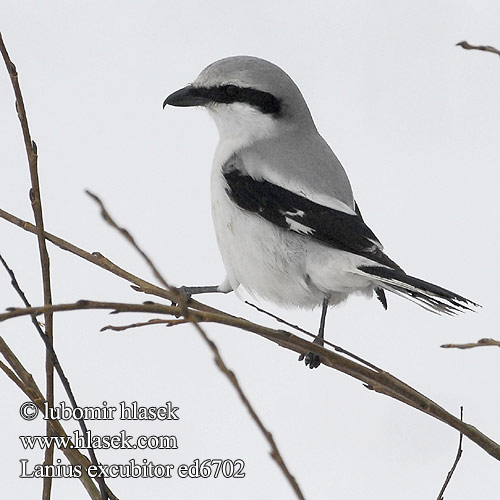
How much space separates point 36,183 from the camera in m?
0.95

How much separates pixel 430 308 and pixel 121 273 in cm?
48

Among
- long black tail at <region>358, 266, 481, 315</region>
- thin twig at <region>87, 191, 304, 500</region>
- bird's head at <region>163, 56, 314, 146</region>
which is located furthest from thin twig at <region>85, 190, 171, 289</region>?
bird's head at <region>163, 56, 314, 146</region>

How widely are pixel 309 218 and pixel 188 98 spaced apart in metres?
0.41

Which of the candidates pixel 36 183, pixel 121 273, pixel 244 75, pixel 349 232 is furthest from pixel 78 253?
pixel 244 75

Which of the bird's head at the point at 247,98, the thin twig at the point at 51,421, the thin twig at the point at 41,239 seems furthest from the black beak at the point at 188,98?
the thin twig at the point at 51,421

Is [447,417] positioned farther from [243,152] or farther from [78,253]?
[243,152]

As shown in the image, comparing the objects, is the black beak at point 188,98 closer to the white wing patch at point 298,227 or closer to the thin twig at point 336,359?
the white wing patch at point 298,227

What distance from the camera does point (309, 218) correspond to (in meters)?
1.55

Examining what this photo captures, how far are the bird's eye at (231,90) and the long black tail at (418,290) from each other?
0.51 metres

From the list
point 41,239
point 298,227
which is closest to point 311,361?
point 298,227

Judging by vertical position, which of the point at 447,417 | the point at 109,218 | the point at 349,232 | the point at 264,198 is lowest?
the point at 447,417

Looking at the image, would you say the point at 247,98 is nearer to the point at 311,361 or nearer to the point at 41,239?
the point at 311,361

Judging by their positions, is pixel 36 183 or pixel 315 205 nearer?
pixel 36 183

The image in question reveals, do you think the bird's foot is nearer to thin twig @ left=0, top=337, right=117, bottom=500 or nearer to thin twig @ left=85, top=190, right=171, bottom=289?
thin twig @ left=0, top=337, right=117, bottom=500
